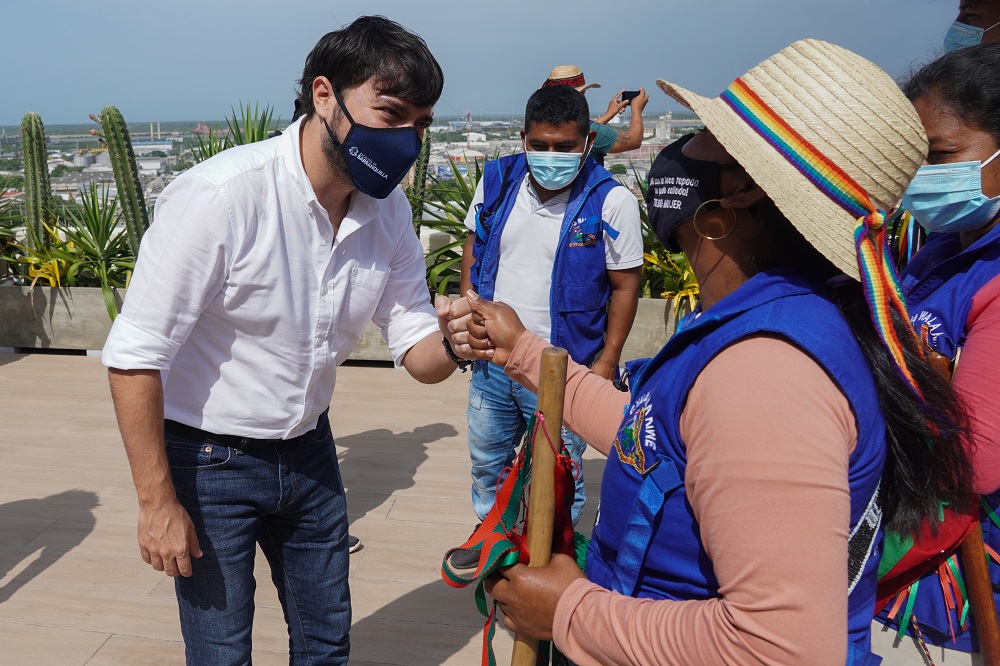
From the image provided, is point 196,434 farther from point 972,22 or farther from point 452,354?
point 972,22

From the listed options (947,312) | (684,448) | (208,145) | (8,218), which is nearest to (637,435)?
(684,448)

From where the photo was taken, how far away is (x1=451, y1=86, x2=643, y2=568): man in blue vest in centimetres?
323

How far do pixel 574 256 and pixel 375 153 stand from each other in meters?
1.50

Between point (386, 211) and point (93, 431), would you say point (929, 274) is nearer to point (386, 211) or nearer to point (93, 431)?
point (386, 211)

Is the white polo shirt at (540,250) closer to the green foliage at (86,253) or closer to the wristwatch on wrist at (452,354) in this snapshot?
the wristwatch on wrist at (452,354)

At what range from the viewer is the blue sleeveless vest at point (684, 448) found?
104 centimetres

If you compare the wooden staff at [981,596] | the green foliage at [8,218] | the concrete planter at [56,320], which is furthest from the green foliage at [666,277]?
the green foliage at [8,218]

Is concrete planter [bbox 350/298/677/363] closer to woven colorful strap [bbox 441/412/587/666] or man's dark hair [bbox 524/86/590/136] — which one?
man's dark hair [bbox 524/86/590/136]

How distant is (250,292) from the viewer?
1739 millimetres

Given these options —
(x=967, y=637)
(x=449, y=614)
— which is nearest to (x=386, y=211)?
(x=967, y=637)

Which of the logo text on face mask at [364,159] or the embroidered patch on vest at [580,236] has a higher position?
the logo text on face mask at [364,159]

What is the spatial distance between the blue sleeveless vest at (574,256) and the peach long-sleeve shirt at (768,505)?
2151 millimetres

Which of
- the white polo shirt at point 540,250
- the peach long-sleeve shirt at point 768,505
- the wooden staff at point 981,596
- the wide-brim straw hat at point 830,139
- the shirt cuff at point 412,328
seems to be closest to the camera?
the peach long-sleeve shirt at point 768,505

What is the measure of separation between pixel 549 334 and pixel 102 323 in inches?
170
